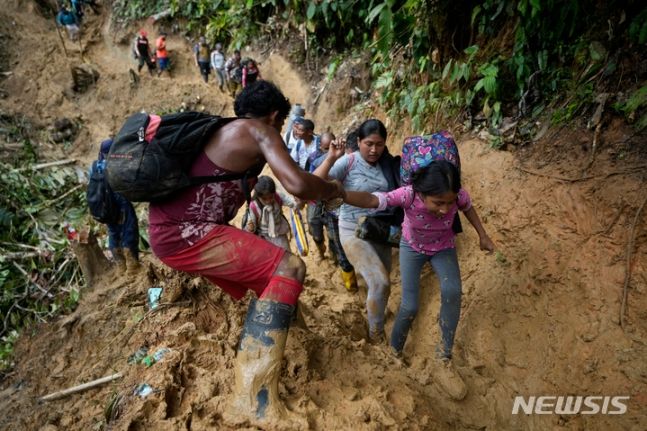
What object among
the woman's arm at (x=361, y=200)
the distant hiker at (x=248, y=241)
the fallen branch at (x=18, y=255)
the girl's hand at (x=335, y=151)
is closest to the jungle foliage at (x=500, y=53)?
the girl's hand at (x=335, y=151)

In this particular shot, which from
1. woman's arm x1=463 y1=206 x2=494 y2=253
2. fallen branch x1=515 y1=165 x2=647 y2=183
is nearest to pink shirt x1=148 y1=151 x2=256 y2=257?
woman's arm x1=463 y1=206 x2=494 y2=253

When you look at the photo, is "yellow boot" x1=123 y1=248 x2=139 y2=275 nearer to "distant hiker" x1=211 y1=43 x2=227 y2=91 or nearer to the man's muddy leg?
the man's muddy leg

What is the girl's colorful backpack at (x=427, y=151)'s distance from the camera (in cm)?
335

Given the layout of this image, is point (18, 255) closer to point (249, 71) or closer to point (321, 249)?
point (321, 249)

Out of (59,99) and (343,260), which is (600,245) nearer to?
(343,260)

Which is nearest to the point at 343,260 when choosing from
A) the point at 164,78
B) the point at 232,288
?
the point at 232,288

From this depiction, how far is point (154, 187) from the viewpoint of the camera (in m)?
2.21

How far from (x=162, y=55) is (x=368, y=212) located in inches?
533

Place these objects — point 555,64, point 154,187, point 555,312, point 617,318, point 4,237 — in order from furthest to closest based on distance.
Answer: point 4,237, point 555,64, point 555,312, point 617,318, point 154,187

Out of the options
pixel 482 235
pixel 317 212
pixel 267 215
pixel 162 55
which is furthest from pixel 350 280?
pixel 162 55

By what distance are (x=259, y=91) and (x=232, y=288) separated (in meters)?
1.35

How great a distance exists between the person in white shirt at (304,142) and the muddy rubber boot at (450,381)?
10.6 ft

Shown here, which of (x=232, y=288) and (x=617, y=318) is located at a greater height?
(x=232, y=288)

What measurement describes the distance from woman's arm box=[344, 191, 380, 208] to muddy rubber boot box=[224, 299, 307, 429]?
0.82 metres
